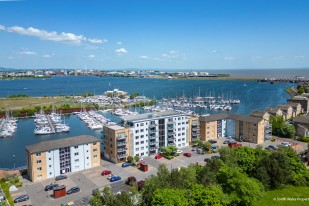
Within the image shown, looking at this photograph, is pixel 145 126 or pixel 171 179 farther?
pixel 145 126

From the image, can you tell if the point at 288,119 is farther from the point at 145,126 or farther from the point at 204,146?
the point at 145,126

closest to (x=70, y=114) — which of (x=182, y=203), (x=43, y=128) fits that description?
(x=43, y=128)

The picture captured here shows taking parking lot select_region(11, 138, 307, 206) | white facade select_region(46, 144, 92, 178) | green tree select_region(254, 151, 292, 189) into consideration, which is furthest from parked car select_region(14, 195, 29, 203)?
green tree select_region(254, 151, 292, 189)

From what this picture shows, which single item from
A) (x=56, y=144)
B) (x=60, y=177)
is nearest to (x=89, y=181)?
(x=60, y=177)

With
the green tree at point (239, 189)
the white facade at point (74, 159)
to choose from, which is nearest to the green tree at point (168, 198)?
the green tree at point (239, 189)

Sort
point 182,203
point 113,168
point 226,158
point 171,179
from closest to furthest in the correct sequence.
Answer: point 182,203
point 171,179
point 226,158
point 113,168

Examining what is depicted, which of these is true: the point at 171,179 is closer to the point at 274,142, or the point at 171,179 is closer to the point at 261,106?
the point at 274,142

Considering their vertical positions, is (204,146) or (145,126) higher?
(145,126)

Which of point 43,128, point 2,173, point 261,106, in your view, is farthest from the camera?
point 261,106

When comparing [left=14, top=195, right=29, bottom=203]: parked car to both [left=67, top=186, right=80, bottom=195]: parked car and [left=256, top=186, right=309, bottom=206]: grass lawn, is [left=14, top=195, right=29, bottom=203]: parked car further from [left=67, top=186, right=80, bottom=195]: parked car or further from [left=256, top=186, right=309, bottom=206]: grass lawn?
[left=256, top=186, right=309, bottom=206]: grass lawn
